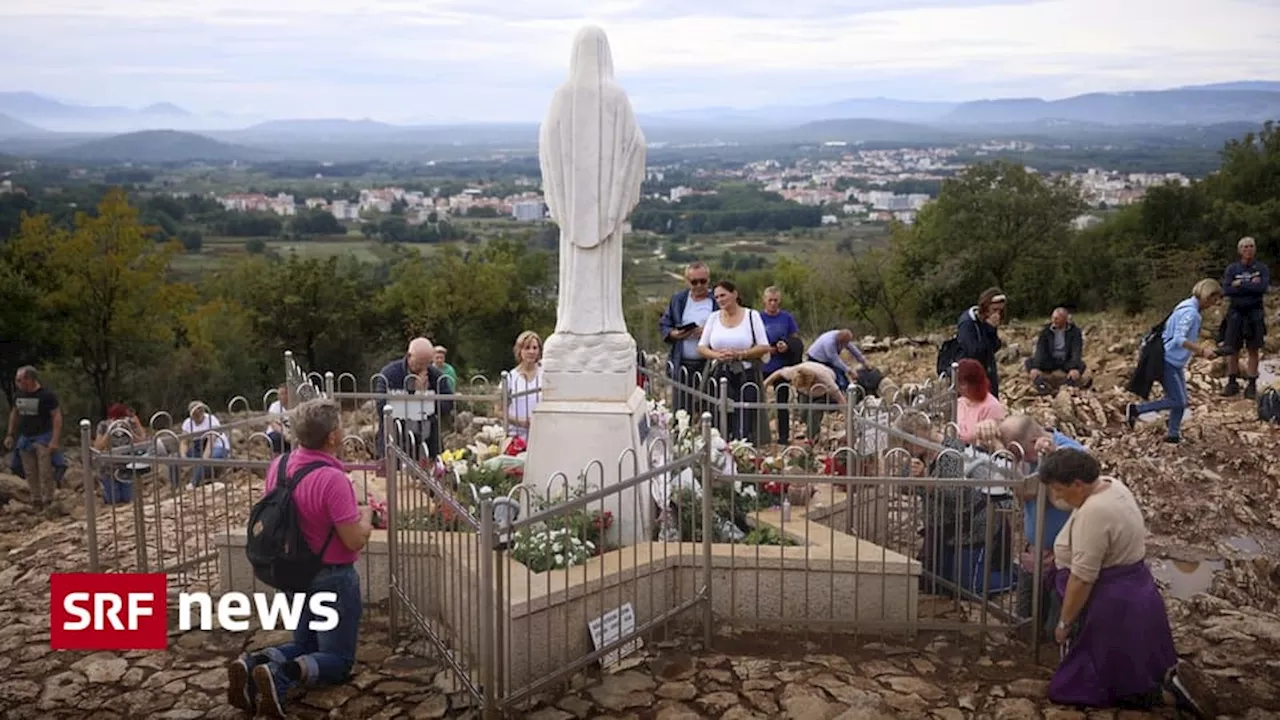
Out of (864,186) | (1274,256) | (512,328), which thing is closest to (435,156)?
(864,186)

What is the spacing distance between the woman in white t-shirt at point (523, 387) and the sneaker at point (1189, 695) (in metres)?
4.74

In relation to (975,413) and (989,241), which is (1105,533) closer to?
(975,413)

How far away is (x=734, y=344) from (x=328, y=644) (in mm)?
4585

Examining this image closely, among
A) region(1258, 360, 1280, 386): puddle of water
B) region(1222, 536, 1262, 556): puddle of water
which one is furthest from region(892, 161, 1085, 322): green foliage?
region(1222, 536, 1262, 556): puddle of water

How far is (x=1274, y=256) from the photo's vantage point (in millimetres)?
27047

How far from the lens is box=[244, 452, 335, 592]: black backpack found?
494 centimetres

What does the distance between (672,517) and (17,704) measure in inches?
142

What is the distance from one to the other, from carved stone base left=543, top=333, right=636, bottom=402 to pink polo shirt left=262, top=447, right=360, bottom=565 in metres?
1.94

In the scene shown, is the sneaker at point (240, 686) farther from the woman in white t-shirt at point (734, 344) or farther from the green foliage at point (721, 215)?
the green foliage at point (721, 215)

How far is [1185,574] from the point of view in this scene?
749cm

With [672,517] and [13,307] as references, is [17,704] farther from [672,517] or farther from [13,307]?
[13,307]

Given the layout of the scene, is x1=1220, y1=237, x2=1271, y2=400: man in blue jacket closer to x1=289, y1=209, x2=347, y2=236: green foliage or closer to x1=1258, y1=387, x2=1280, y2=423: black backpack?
x1=1258, y1=387, x2=1280, y2=423: black backpack

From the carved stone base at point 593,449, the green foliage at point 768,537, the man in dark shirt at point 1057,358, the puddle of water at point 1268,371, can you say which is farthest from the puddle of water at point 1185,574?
the puddle of water at point 1268,371

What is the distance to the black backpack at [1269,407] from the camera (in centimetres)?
1110
